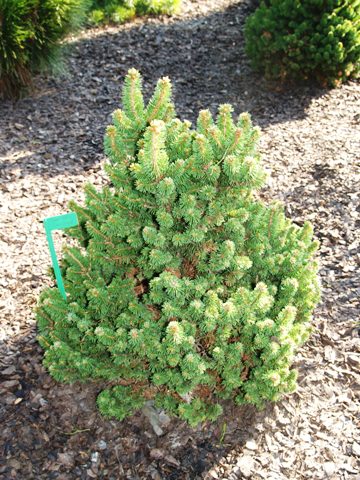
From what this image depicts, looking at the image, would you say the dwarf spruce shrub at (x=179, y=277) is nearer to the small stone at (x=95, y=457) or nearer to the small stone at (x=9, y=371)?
the small stone at (x=95, y=457)

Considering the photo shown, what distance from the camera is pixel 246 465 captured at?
273 centimetres

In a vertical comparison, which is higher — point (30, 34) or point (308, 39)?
point (30, 34)

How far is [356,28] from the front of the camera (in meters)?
5.71

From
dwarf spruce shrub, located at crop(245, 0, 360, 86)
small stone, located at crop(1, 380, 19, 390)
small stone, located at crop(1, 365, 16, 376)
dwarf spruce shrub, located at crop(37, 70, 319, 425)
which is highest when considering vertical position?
dwarf spruce shrub, located at crop(245, 0, 360, 86)

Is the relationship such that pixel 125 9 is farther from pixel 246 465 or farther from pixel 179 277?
pixel 246 465

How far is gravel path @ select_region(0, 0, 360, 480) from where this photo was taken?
2.77m

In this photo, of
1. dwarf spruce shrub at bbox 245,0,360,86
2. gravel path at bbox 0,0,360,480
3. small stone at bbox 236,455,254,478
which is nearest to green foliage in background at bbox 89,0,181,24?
gravel path at bbox 0,0,360,480

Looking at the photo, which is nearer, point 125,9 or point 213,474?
point 213,474

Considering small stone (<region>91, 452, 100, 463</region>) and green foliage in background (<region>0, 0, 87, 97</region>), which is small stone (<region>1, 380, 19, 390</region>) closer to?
small stone (<region>91, 452, 100, 463</region>)

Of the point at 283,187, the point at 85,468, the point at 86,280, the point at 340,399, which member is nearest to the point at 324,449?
the point at 340,399

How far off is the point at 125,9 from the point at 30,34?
7.96ft

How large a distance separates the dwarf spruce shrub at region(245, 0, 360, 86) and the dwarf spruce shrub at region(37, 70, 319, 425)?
3.61 meters

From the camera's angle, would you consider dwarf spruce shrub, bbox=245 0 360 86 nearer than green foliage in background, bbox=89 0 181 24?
Yes

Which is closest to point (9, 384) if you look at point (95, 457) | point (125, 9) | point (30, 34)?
point (95, 457)
